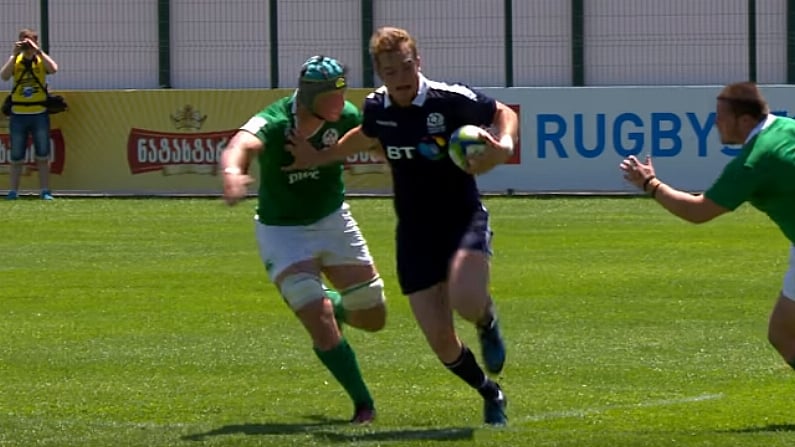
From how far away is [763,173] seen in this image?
8805 millimetres

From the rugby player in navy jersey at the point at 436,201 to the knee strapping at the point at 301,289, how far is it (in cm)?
56

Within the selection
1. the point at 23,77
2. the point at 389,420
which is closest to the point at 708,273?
the point at 389,420

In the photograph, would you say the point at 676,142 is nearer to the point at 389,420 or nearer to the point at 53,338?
the point at 53,338

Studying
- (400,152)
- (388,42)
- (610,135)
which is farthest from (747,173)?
(610,135)

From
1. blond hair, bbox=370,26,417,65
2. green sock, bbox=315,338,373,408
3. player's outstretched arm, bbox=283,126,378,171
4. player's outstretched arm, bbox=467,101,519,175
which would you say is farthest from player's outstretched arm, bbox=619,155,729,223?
green sock, bbox=315,338,373,408

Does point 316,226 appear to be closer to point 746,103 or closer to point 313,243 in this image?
point 313,243

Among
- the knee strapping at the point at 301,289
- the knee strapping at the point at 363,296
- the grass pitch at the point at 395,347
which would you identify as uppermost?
the knee strapping at the point at 301,289

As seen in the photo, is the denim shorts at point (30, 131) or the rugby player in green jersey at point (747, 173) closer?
the rugby player in green jersey at point (747, 173)

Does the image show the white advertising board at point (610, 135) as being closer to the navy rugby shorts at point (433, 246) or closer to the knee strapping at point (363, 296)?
the knee strapping at point (363, 296)

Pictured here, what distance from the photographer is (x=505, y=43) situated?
32250mm

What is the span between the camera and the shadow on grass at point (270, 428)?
9.24 metres

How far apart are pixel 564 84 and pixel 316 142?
75.0 feet

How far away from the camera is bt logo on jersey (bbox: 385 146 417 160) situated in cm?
931

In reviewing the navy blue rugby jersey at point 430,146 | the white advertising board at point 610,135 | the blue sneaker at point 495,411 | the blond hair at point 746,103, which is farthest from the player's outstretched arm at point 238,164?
the white advertising board at point 610,135
